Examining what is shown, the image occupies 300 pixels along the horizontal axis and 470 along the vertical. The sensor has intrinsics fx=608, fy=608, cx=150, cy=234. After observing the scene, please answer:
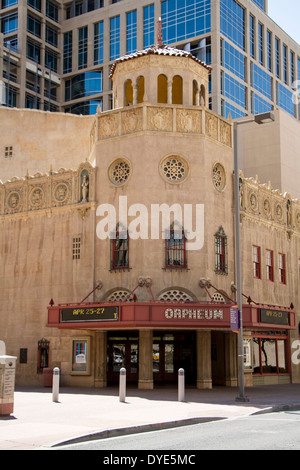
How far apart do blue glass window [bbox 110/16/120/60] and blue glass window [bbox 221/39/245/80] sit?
16439mm

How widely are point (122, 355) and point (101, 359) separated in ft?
6.50

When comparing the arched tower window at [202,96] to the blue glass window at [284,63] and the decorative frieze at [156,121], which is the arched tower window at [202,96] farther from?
the blue glass window at [284,63]

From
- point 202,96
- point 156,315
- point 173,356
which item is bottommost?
point 173,356

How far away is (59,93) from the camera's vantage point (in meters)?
92.2

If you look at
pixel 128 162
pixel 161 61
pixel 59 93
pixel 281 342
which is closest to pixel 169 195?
pixel 128 162

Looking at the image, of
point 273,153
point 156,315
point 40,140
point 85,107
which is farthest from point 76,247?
point 85,107

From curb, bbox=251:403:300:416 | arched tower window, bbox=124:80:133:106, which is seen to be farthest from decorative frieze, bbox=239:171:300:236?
curb, bbox=251:403:300:416

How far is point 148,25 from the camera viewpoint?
82.0 m

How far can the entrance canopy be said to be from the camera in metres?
27.0

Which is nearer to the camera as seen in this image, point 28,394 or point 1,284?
point 28,394

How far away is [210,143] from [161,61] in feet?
17.7

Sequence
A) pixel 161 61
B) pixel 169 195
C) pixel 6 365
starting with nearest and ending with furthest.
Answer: pixel 6 365 < pixel 169 195 < pixel 161 61

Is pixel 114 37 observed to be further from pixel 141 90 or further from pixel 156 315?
pixel 156 315

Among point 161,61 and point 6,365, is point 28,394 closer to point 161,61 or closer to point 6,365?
point 6,365
